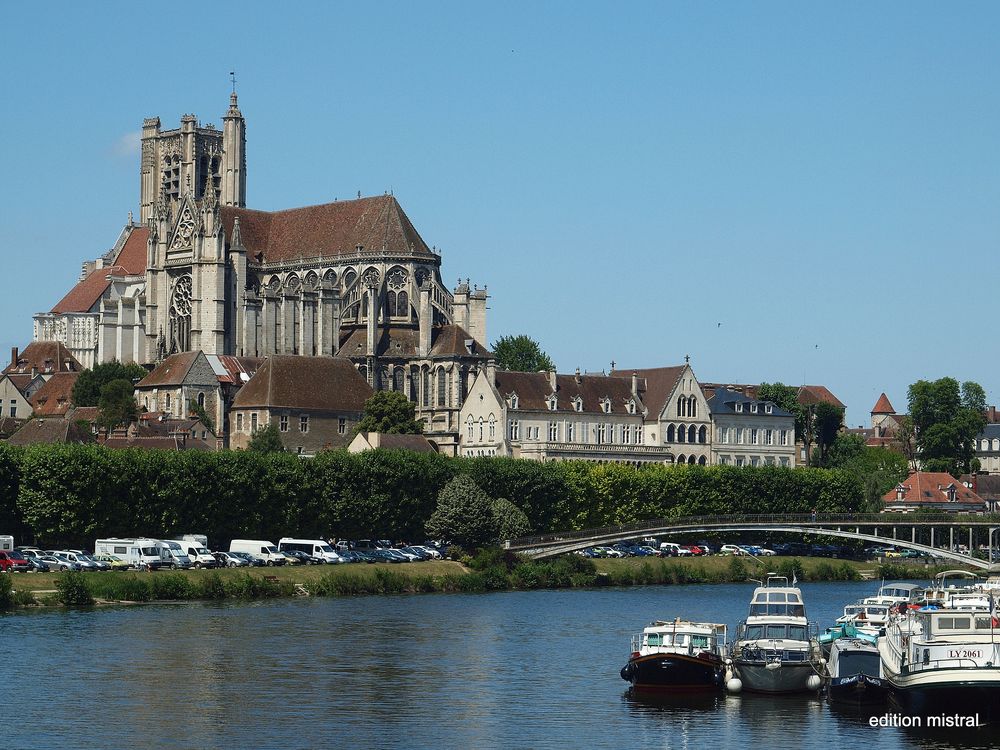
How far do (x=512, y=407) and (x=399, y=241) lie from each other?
115 feet

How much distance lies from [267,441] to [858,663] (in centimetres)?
9593

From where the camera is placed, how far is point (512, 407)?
165000mm

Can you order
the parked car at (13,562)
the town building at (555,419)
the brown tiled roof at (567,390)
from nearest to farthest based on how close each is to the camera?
the parked car at (13,562)
the town building at (555,419)
the brown tiled roof at (567,390)

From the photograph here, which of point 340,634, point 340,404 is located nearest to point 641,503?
point 340,404

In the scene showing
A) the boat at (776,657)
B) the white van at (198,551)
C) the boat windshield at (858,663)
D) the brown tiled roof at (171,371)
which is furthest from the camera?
the brown tiled roof at (171,371)

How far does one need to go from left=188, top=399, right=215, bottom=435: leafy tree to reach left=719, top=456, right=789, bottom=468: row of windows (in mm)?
46243

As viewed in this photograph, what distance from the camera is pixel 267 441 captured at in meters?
155

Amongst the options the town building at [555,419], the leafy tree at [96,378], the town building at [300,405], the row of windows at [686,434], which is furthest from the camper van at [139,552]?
the leafy tree at [96,378]

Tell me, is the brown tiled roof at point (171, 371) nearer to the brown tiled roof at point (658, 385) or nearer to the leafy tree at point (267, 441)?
the leafy tree at point (267, 441)

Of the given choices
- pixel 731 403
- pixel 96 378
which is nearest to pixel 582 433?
pixel 731 403

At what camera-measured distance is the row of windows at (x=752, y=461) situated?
176000mm

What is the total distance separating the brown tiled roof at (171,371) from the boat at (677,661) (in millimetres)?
115088

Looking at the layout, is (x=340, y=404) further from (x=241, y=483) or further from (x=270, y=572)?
(x=270, y=572)

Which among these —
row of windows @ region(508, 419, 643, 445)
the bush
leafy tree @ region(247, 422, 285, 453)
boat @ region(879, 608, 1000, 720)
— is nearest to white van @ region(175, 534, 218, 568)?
the bush
